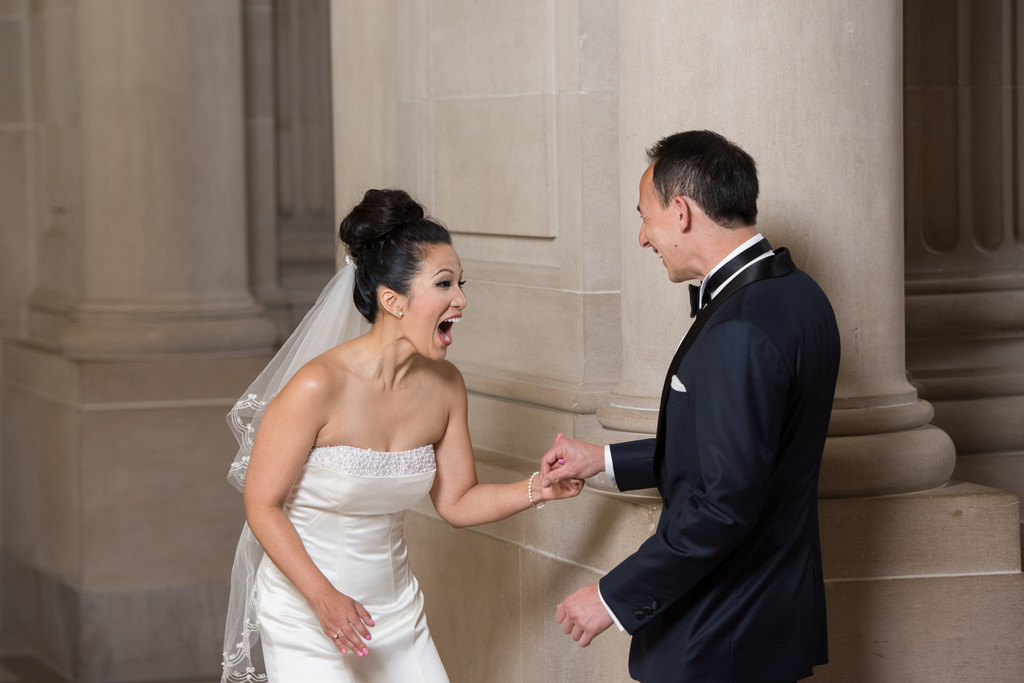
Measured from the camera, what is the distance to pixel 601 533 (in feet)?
13.3

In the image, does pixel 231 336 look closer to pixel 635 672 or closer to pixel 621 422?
pixel 621 422

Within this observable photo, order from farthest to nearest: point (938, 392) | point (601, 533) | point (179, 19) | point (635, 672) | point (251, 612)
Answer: point (179, 19) < point (938, 392) < point (601, 533) < point (251, 612) < point (635, 672)

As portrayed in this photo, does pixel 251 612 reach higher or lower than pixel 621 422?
lower

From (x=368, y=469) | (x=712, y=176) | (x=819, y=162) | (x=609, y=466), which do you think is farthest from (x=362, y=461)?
(x=819, y=162)

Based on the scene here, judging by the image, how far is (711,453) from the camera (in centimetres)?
261

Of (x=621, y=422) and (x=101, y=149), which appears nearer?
(x=621, y=422)

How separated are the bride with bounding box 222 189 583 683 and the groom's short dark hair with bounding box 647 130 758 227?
2.56ft

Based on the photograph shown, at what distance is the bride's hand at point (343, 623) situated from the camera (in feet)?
10.3

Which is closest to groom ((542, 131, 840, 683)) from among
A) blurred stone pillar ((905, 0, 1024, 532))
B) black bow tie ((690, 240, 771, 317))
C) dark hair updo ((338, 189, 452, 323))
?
black bow tie ((690, 240, 771, 317))

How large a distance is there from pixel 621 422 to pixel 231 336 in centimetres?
372

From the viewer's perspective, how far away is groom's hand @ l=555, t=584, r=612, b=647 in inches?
109

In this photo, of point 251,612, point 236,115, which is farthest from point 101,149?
point 251,612

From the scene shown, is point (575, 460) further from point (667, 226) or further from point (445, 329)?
point (667, 226)

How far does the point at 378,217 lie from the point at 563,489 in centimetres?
88
